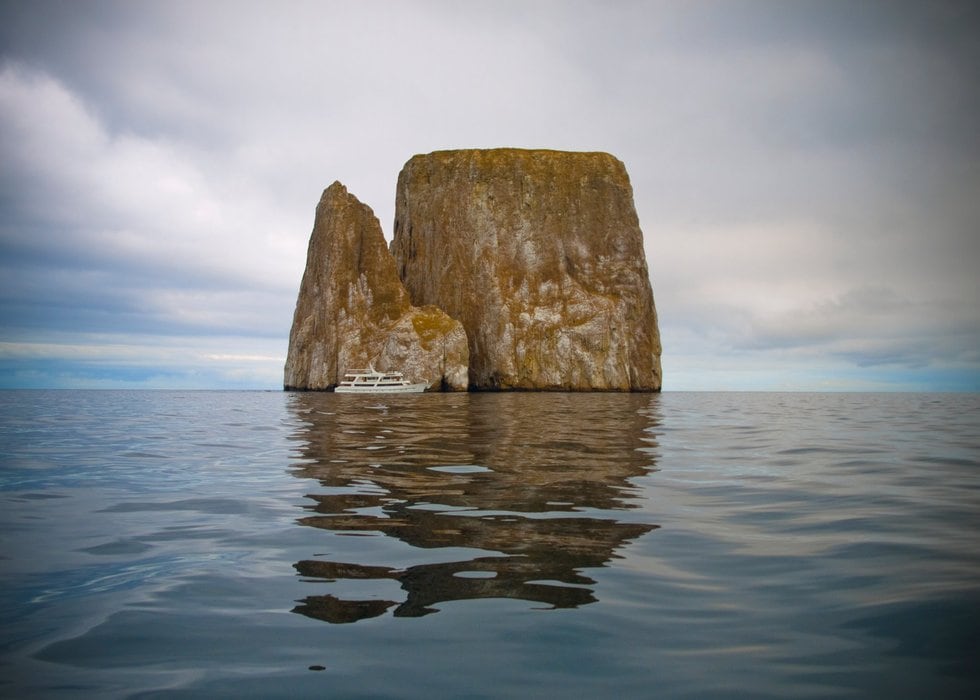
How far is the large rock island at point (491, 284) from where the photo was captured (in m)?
88.2

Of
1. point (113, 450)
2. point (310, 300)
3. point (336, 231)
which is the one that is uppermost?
point (336, 231)

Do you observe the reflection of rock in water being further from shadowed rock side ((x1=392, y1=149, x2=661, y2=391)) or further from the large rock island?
shadowed rock side ((x1=392, y1=149, x2=661, y2=391))

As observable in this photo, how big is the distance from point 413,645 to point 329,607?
3.04 ft

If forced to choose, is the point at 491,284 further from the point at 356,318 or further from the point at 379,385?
the point at 379,385

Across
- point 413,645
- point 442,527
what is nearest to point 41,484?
point 442,527

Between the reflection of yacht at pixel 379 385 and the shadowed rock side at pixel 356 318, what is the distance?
361 centimetres

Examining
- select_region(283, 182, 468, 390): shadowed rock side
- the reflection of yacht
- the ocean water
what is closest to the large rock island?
select_region(283, 182, 468, 390): shadowed rock side

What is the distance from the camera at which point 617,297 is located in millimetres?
95688

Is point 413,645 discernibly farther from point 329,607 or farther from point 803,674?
point 803,674

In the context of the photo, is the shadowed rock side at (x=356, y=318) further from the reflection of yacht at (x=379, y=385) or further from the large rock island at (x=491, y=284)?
the reflection of yacht at (x=379, y=385)

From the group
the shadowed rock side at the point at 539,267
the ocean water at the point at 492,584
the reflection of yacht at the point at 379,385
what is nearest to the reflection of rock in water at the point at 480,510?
the ocean water at the point at 492,584

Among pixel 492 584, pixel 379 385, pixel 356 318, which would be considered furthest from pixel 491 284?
pixel 492 584

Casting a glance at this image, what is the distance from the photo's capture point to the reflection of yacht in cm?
7088

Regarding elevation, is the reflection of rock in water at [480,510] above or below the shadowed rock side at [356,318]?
below
